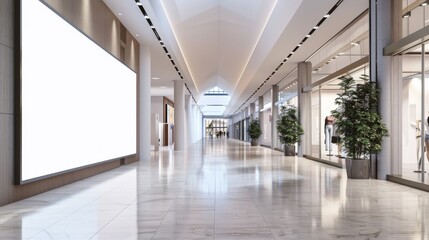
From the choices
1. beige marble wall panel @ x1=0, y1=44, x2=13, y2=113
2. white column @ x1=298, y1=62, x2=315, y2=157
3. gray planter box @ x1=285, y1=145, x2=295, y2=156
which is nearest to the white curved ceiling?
white column @ x1=298, y1=62, x2=315, y2=157

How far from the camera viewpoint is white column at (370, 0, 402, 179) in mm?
9570

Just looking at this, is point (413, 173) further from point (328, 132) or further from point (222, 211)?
point (328, 132)

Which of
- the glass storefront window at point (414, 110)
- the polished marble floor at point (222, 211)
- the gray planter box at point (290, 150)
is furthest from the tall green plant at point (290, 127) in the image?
the polished marble floor at point (222, 211)

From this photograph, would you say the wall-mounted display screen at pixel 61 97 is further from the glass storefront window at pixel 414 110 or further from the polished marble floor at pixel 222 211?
the glass storefront window at pixel 414 110

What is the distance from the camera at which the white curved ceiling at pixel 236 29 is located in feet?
38.3

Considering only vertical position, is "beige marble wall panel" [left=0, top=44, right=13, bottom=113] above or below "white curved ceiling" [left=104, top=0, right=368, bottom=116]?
below

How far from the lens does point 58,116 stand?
26.5 feet

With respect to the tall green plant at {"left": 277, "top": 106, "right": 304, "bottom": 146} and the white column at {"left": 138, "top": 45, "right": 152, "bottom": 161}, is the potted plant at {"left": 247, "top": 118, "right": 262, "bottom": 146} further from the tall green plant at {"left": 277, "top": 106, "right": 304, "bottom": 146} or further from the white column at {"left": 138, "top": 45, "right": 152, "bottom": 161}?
the white column at {"left": 138, "top": 45, "right": 152, "bottom": 161}

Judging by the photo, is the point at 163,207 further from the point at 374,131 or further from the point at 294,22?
the point at 294,22

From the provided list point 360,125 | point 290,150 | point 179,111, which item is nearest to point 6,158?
point 360,125

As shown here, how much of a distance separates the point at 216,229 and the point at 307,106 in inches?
588

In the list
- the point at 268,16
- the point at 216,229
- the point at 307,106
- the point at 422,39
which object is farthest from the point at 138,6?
the point at 307,106

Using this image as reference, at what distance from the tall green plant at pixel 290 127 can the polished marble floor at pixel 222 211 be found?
9.43 meters

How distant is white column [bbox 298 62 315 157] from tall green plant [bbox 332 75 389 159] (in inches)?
317
